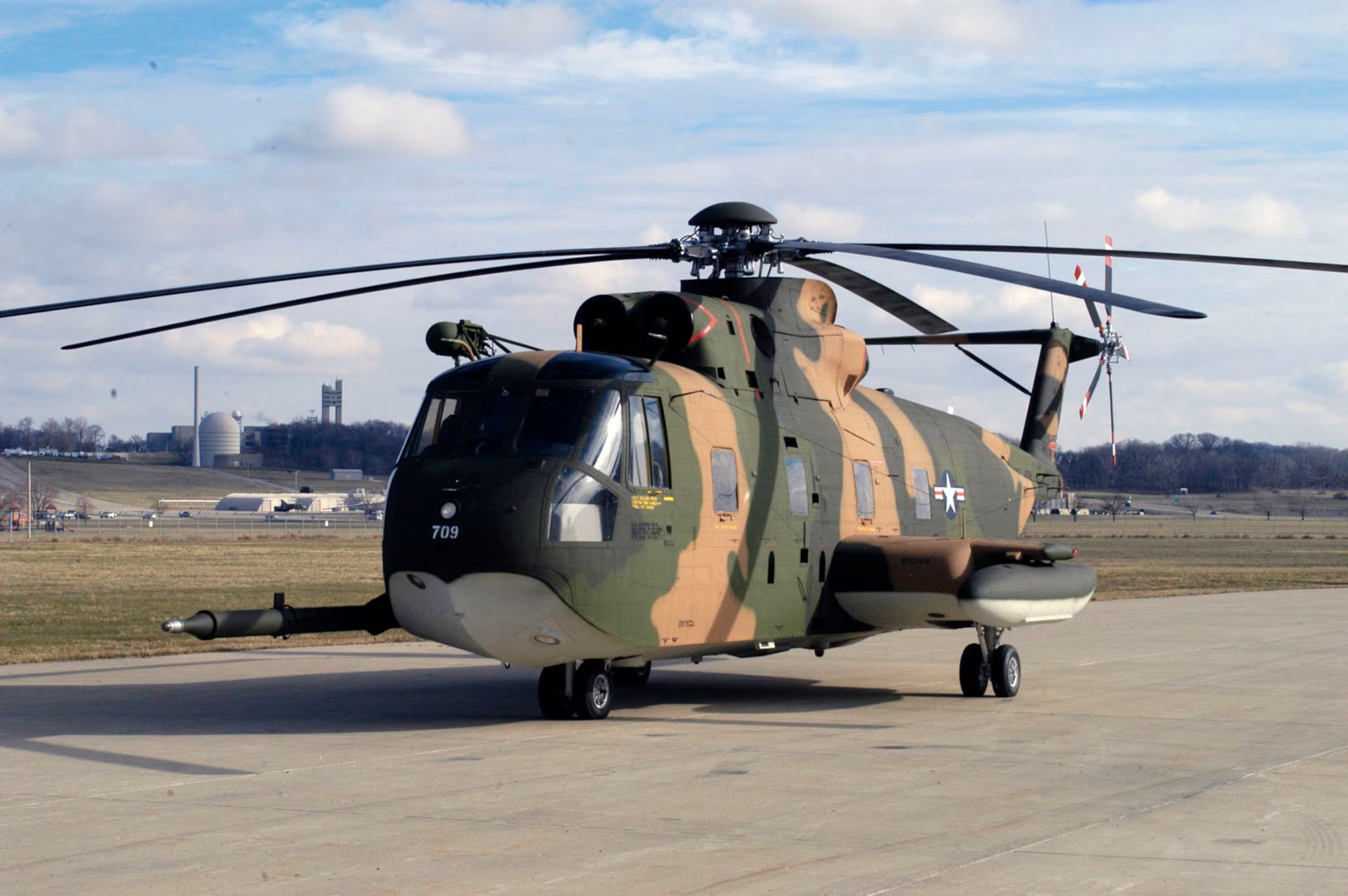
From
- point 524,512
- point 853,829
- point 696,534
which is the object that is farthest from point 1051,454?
point 853,829

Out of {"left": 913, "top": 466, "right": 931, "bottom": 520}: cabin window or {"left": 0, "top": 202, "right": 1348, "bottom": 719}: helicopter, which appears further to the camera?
{"left": 913, "top": 466, "right": 931, "bottom": 520}: cabin window

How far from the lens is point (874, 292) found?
16500 millimetres

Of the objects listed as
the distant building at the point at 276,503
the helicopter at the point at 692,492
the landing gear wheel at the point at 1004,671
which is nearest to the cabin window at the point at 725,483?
the helicopter at the point at 692,492

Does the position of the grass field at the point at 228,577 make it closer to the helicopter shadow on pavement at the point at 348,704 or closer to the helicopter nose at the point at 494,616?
the helicopter shadow on pavement at the point at 348,704

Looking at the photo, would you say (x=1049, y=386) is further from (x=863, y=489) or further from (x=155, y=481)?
(x=155, y=481)

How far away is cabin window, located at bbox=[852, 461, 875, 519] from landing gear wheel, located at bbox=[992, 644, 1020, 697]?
2093 millimetres

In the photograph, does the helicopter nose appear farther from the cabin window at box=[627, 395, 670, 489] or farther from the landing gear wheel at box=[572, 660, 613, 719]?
the cabin window at box=[627, 395, 670, 489]

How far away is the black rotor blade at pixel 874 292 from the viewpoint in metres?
16.1

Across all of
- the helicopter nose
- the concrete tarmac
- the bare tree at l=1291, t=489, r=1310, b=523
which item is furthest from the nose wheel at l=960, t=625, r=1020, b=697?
the bare tree at l=1291, t=489, r=1310, b=523

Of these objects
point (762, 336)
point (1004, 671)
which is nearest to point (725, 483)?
point (762, 336)

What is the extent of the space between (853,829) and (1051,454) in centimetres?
1319

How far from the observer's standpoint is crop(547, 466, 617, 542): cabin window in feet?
39.6

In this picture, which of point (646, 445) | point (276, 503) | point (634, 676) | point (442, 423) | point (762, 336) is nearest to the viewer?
point (442, 423)

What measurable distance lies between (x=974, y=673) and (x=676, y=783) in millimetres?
6734
